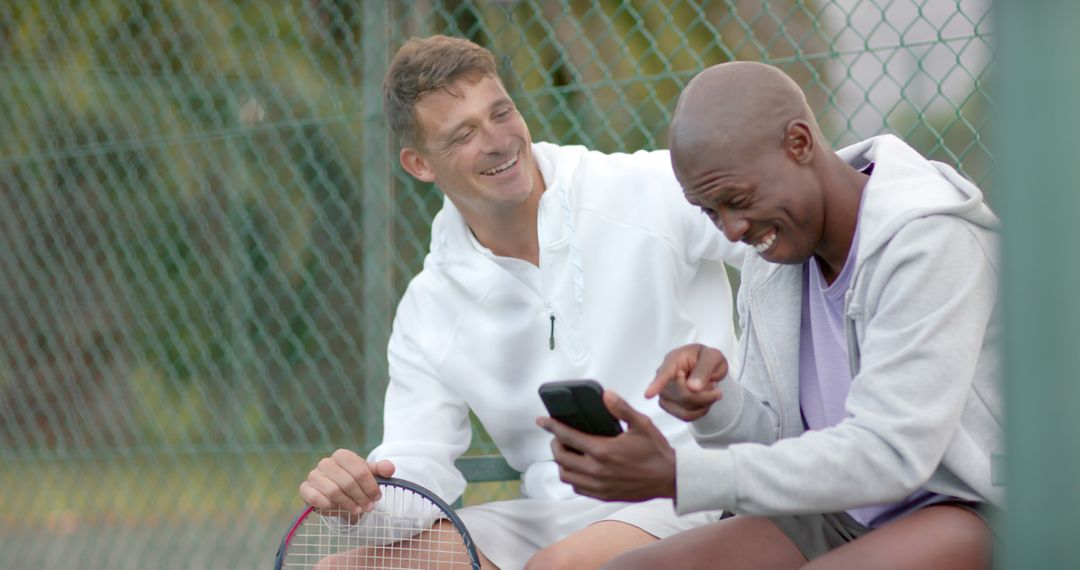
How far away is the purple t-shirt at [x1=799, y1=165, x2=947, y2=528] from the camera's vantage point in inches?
77.7

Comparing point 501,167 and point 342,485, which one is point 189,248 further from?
point 342,485

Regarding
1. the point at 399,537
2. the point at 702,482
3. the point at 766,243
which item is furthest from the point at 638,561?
the point at 399,537

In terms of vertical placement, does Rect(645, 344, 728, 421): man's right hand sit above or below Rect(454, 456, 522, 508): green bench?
above

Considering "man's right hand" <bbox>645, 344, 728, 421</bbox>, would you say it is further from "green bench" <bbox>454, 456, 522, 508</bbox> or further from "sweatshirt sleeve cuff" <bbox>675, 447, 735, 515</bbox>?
"green bench" <bbox>454, 456, 522, 508</bbox>

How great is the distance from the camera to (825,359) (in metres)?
2.04

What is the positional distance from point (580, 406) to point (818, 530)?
22.2 inches

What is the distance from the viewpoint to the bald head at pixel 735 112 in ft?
6.09

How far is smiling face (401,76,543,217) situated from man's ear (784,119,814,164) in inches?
35.5

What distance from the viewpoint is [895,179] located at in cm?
189

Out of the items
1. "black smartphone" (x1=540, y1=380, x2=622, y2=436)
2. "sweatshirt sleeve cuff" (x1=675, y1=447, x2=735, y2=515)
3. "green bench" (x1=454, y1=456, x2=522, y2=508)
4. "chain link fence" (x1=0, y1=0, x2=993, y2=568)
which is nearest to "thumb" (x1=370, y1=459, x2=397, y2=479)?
"green bench" (x1=454, y1=456, x2=522, y2=508)

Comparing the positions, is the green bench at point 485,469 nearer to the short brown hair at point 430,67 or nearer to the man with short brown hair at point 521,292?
the man with short brown hair at point 521,292

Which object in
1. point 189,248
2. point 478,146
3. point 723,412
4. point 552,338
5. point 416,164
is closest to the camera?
point 723,412

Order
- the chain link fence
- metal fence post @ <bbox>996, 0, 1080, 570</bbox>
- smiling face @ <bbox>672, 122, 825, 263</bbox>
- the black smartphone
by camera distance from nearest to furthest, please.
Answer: metal fence post @ <bbox>996, 0, 1080, 570</bbox> < the black smartphone < smiling face @ <bbox>672, 122, 825, 263</bbox> < the chain link fence

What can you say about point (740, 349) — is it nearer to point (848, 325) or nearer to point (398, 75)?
point (848, 325)
